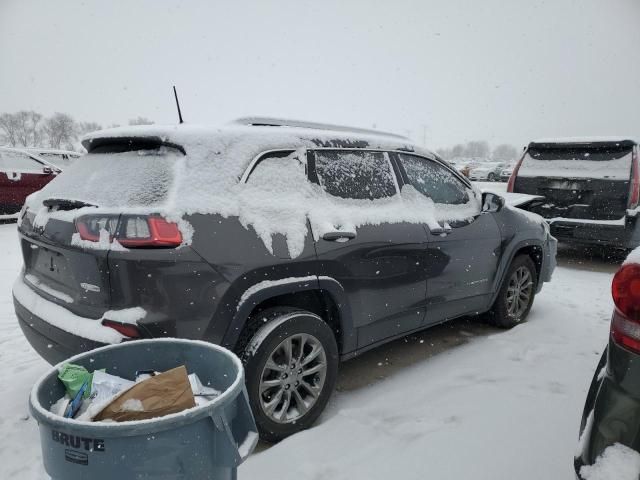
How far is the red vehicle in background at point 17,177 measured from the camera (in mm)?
9359

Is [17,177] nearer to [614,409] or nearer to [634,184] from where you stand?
[614,409]

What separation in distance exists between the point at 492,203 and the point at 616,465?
2.64 metres

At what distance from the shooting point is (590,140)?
22.1 feet

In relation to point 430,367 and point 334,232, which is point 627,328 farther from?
point 430,367

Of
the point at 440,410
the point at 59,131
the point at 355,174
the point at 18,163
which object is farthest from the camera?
the point at 59,131

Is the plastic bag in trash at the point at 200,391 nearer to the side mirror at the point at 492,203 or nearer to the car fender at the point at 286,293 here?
the car fender at the point at 286,293

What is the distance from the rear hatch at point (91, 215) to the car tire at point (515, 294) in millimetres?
3273

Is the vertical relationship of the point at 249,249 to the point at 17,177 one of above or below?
above

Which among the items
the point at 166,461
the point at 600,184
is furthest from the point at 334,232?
the point at 600,184

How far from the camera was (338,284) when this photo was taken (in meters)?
2.66

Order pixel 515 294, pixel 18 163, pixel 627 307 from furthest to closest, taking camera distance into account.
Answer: pixel 18 163
pixel 515 294
pixel 627 307

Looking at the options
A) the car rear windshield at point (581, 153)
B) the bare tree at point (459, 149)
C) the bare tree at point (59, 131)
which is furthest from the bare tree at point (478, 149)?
the car rear windshield at point (581, 153)

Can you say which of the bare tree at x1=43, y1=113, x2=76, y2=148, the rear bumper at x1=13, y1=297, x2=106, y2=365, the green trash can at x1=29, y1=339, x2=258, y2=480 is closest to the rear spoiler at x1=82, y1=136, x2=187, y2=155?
the rear bumper at x1=13, y1=297, x2=106, y2=365

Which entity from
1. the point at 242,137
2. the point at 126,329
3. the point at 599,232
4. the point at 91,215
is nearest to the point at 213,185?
the point at 242,137
